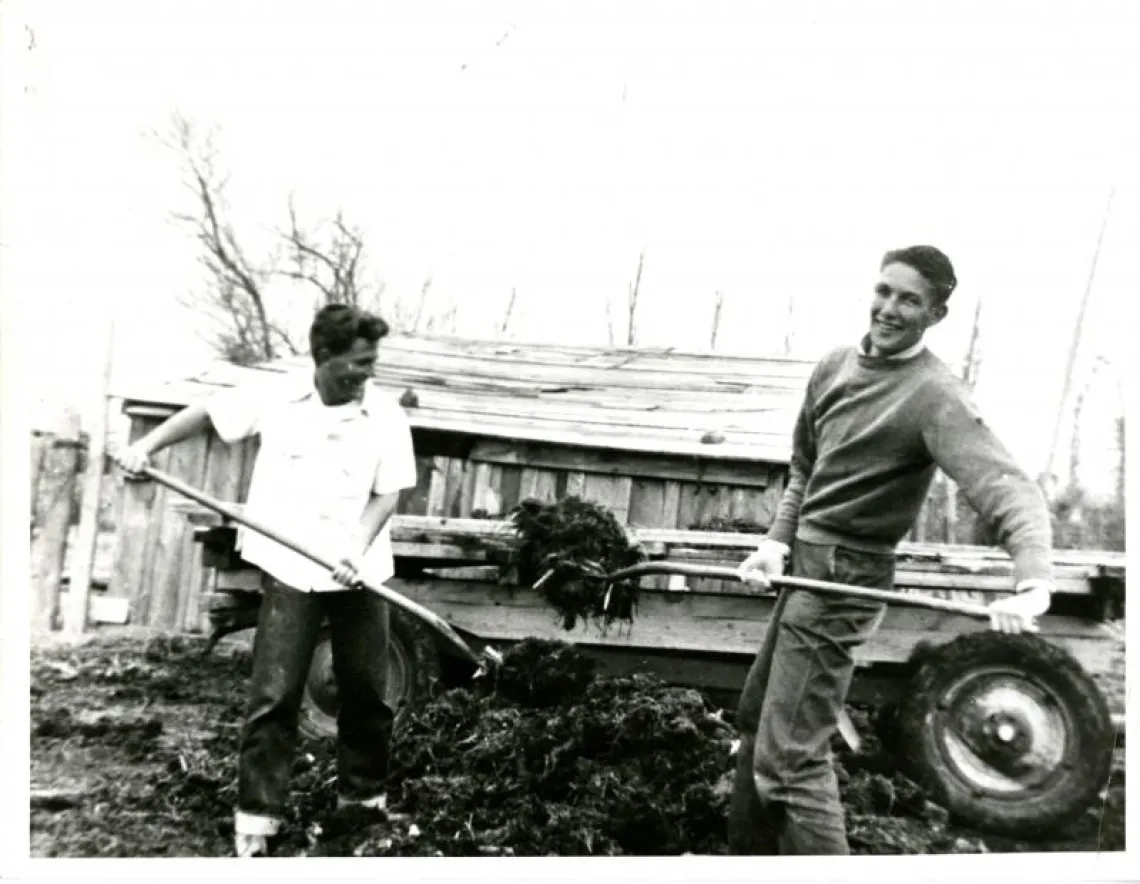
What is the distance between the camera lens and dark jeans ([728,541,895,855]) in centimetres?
266

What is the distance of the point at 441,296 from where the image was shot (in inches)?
138

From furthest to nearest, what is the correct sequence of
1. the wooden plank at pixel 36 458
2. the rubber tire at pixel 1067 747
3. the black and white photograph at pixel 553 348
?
the rubber tire at pixel 1067 747
the wooden plank at pixel 36 458
the black and white photograph at pixel 553 348

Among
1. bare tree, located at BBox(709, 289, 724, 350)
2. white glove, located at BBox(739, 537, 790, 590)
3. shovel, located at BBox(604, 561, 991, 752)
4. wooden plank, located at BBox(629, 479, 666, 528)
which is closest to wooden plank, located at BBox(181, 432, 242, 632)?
wooden plank, located at BBox(629, 479, 666, 528)

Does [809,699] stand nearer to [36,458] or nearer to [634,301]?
[634,301]

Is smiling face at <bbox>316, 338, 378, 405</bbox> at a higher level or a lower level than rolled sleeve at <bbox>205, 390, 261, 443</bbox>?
higher

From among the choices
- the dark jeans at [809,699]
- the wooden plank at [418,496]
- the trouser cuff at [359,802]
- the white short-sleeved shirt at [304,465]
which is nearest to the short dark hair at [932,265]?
the dark jeans at [809,699]

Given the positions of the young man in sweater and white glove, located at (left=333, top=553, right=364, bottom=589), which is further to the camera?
white glove, located at (left=333, top=553, right=364, bottom=589)

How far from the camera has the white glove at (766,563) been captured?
285 centimetres

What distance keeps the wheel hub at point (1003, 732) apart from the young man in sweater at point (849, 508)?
73cm

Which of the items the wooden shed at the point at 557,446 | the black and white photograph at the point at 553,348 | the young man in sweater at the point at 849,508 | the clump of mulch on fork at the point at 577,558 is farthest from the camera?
the wooden shed at the point at 557,446

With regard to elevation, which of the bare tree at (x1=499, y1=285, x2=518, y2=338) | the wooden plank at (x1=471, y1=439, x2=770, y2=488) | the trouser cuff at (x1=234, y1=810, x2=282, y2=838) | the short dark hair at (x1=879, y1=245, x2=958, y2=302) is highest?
the short dark hair at (x1=879, y1=245, x2=958, y2=302)

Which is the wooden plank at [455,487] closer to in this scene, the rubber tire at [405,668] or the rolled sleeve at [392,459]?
the rubber tire at [405,668]

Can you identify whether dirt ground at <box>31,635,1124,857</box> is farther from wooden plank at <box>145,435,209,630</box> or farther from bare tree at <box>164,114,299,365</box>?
bare tree at <box>164,114,299,365</box>

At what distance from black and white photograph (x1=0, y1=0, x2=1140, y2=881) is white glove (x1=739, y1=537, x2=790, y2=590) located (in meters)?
0.01
